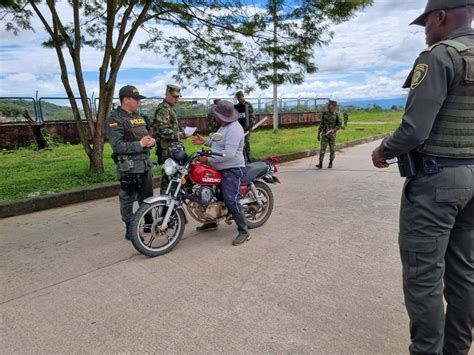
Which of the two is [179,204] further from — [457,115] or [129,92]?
[457,115]

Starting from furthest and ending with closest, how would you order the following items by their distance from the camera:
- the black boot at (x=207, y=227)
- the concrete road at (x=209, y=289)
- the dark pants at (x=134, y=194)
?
the black boot at (x=207, y=227)
the dark pants at (x=134, y=194)
the concrete road at (x=209, y=289)

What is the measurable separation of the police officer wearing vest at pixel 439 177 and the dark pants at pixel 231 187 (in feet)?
7.59

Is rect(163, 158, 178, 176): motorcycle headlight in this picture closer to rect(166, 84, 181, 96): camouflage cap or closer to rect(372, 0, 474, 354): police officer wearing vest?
rect(166, 84, 181, 96): camouflage cap

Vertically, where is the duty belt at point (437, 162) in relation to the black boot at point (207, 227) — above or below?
above

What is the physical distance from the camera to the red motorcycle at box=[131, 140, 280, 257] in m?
3.83

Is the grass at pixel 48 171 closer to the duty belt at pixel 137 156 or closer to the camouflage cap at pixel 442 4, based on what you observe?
the duty belt at pixel 137 156

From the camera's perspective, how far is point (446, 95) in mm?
1805

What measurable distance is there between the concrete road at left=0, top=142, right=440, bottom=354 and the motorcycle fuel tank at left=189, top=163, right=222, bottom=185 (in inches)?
29.3

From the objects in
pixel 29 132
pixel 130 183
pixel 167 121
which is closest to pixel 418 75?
pixel 130 183

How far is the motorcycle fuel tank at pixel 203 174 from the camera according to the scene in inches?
160

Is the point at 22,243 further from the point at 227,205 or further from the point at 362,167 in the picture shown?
the point at 362,167

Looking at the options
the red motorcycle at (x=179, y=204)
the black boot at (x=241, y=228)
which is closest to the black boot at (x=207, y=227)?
the red motorcycle at (x=179, y=204)

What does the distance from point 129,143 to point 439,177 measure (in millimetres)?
3131

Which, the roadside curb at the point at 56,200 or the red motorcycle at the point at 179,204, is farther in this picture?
the roadside curb at the point at 56,200
